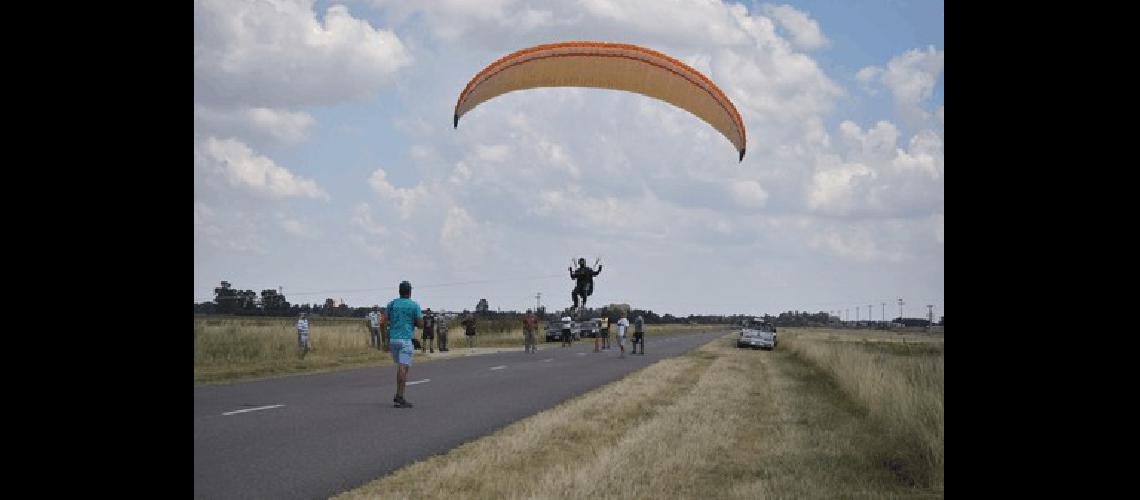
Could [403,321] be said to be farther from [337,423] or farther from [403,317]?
[337,423]

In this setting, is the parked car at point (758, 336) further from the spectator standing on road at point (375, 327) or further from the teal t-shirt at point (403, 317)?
the teal t-shirt at point (403, 317)

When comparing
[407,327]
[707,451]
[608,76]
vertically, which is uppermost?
[608,76]

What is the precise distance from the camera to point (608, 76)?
11.0m

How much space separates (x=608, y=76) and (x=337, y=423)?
5.59 m

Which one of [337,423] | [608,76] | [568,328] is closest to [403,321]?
[337,423]

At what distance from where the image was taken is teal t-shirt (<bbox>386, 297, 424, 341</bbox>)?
1266 centimetres

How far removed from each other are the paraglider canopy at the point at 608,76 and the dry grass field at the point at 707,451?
3.71m

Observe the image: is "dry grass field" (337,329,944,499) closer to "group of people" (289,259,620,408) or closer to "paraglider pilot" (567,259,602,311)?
"group of people" (289,259,620,408)

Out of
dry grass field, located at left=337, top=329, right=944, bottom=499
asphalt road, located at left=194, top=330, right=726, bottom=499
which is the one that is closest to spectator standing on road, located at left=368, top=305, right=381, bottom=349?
asphalt road, located at left=194, top=330, right=726, bottom=499

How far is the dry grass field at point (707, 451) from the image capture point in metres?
Result: 6.93
